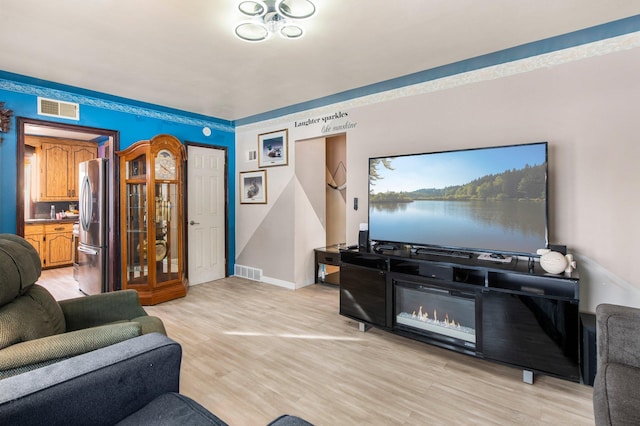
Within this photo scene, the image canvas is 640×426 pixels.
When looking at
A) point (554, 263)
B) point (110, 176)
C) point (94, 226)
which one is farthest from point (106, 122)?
point (554, 263)

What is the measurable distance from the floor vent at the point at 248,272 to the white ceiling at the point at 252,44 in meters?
2.73

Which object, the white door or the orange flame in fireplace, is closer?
the orange flame in fireplace

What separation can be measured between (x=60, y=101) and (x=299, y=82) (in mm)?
2724

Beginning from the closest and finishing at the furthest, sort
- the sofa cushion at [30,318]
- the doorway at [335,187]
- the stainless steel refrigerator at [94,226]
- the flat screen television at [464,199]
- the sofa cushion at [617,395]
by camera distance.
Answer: the sofa cushion at [617,395], the sofa cushion at [30,318], the flat screen television at [464,199], the stainless steel refrigerator at [94,226], the doorway at [335,187]

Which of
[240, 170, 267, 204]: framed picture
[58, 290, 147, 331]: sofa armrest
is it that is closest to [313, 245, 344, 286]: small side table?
[240, 170, 267, 204]: framed picture

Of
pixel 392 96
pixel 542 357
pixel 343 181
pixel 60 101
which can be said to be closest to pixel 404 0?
pixel 392 96

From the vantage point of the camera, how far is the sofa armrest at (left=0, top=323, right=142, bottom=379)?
1.18 m

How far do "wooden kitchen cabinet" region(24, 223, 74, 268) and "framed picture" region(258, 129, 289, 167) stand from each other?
4197 millimetres

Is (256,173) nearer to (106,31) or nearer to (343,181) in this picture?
(343,181)

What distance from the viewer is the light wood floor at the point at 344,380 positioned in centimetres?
191

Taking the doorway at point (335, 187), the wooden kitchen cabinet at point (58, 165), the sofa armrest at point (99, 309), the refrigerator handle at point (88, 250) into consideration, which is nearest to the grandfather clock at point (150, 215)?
the refrigerator handle at point (88, 250)

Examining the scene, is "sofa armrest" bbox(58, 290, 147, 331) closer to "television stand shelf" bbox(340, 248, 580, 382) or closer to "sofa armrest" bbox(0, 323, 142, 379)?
"sofa armrest" bbox(0, 323, 142, 379)

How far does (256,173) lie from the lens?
500 centimetres

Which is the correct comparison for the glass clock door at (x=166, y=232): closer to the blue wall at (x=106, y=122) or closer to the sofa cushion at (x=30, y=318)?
the blue wall at (x=106, y=122)
